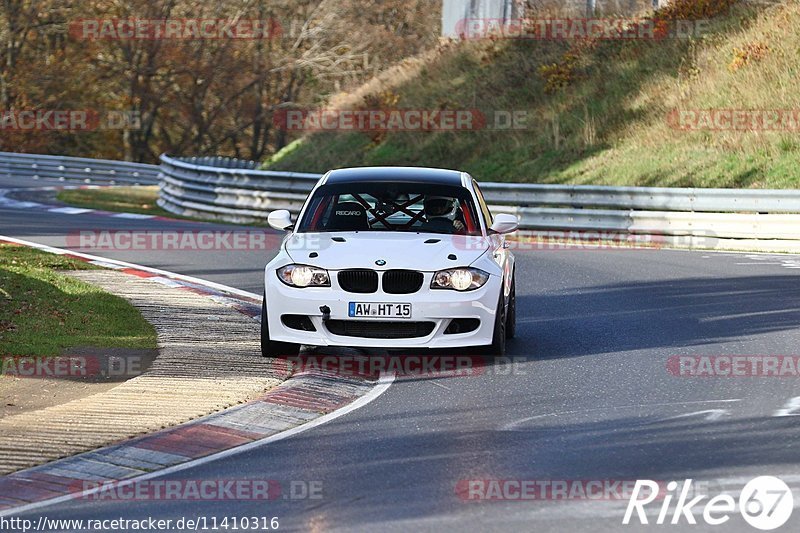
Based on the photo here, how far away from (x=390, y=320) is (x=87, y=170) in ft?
111

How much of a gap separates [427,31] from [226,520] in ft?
181

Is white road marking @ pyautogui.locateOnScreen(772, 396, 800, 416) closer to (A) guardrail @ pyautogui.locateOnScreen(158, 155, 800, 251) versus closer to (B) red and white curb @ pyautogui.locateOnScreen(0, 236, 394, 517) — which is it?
(B) red and white curb @ pyautogui.locateOnScreen(0, 236, 394, 517)

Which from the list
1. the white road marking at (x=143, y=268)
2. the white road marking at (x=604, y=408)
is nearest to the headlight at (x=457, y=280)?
the white road marking at (x=604, y=408)

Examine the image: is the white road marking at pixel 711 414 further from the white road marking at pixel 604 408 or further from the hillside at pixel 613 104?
the hillside at pixel 613 104

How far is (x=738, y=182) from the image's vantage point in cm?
2766

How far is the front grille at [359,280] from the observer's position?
11055mm

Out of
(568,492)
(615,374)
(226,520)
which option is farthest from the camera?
(615,374)

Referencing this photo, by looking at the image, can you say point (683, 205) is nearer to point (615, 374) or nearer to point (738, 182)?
point (738, 182)

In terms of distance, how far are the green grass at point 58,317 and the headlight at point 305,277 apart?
5.01 ft

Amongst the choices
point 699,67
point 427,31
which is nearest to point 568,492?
point 699,67

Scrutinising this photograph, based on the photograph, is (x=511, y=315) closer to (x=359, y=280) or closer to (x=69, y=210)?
(x=359, y=280)

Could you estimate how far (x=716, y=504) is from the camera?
22.2 ft

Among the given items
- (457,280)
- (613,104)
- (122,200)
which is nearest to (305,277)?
(457,280)

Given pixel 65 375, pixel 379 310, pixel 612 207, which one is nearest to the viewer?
pixel 65 375
